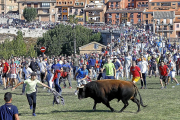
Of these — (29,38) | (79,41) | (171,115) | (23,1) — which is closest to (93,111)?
(171,115)

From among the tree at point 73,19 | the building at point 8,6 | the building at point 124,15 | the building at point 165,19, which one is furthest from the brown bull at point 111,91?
the building at point 8,6

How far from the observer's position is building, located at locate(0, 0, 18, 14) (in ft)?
541

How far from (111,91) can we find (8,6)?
154 m

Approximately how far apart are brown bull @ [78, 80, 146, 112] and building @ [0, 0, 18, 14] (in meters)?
151

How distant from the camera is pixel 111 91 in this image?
52.7 feet

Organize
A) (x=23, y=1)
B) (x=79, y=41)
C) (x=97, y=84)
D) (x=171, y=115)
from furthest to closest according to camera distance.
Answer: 1. (x=23, y=1)
2. (x=79, y=41)
3. (x=97, y=84)
4. (x=171, y=115)

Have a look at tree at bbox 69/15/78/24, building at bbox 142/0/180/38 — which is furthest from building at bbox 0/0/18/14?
building at bbox 142/0/180/38

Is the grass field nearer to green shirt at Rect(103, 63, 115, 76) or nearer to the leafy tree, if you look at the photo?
green shirt at Rect(103, 63, 115, 76)

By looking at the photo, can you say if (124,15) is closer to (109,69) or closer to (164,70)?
(164,70)

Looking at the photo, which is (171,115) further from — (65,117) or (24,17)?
(24,17)

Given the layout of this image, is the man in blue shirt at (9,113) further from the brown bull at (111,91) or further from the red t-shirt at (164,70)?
the red t-shirt at (164,70)

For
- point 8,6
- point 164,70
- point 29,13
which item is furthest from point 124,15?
point 164,70

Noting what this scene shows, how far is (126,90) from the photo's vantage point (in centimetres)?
1584

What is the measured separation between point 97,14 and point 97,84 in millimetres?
121296
